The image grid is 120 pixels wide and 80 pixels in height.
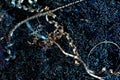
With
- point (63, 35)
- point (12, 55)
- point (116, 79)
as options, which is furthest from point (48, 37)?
point (116, 79)

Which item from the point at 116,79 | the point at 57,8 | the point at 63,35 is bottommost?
the point at 116,79

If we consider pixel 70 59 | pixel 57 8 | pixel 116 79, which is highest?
pixel 57 8

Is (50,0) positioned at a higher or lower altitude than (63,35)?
higher

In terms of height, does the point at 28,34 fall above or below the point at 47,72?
above

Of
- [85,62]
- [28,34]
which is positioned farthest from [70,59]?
[28,34]

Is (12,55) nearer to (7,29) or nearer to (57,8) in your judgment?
(7,29)

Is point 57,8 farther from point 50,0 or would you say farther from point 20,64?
point 20,64
